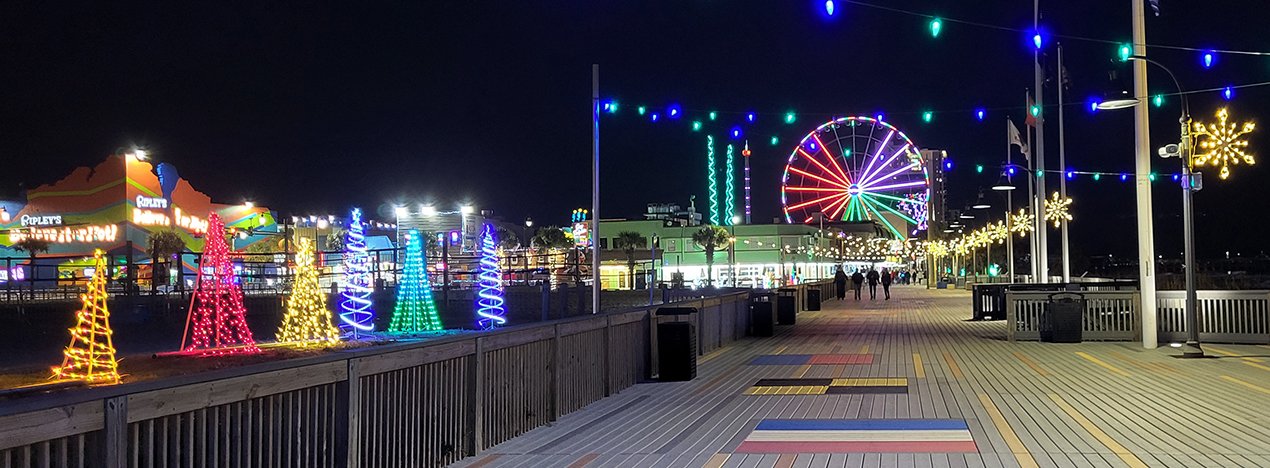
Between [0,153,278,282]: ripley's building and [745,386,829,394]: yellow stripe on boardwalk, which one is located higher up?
[0,153,278,282]: ripley's building

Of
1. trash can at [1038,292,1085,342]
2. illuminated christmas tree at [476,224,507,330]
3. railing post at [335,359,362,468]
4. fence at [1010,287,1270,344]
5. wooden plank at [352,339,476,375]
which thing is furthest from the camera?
illuminated christmas tree at [476,224,507,330]

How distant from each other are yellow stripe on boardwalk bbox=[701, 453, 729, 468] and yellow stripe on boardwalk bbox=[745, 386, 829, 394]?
4.17 metres

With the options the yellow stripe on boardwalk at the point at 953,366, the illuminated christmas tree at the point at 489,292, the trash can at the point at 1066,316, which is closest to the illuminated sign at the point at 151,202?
the illuminated christmas tree at the point at 489,292

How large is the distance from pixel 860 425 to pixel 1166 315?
11.7 metres

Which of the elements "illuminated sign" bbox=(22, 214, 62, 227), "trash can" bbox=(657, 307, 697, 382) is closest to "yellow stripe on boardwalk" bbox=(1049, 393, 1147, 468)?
"trash can" bbox=(657, 307, 697, 382)

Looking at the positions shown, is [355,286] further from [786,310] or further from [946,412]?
[946,412]

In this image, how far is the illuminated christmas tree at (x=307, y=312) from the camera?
22.7m

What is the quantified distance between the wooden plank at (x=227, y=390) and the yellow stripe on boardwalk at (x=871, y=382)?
777 centimetres

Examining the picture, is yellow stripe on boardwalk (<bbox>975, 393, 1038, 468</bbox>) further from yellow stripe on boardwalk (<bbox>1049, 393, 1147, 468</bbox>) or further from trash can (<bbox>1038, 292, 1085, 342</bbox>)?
trash can (<bbox>1038, 292, 1085, 342</bbox>)

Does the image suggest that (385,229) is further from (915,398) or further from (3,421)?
(3,421)

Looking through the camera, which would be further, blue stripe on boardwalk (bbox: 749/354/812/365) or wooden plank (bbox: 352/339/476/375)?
blue stripe on boardwalk (bbox: 749/354/812/365)

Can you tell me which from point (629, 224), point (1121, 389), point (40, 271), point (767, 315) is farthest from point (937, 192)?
point (1121, 389)

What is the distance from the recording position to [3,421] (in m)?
3.59

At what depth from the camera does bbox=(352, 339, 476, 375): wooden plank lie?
628 centimetres
